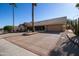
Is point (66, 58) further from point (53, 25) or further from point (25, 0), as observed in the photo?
point (53, 25)

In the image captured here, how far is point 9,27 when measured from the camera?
2539cm

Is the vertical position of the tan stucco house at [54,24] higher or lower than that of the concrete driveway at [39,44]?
higher

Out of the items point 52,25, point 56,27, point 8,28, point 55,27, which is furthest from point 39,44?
point 8,28

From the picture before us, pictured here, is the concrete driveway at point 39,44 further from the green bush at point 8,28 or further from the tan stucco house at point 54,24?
the green bush at point 8,28

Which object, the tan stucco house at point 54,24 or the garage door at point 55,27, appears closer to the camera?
the tan stucco house at point 54,24

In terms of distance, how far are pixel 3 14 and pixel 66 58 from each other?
693 cm

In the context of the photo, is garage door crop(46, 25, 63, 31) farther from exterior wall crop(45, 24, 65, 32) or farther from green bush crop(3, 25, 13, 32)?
green bush crop(3, 25, 13, 32)

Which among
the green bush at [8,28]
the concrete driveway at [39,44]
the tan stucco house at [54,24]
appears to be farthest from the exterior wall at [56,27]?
the concrete driveway at [39,44]

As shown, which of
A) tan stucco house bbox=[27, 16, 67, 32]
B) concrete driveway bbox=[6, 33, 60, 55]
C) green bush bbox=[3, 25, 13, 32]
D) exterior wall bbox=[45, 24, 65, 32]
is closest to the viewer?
concrete driveway bbox=[6, 33, 60, 55]

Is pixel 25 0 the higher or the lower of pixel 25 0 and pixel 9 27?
the higher

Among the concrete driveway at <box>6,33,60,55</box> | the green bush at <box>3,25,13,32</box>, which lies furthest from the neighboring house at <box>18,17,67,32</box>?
the concrete driveway at <box>6,33,60,55</box>

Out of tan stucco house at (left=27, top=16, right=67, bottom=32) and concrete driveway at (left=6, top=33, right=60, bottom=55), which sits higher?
tan stucco house at (left=27, top=16, right=67, bottom=32)

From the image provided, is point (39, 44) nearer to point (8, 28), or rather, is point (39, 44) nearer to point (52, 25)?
point (52, 25)

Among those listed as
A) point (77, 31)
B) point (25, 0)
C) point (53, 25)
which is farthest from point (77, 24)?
point (53, 25)
